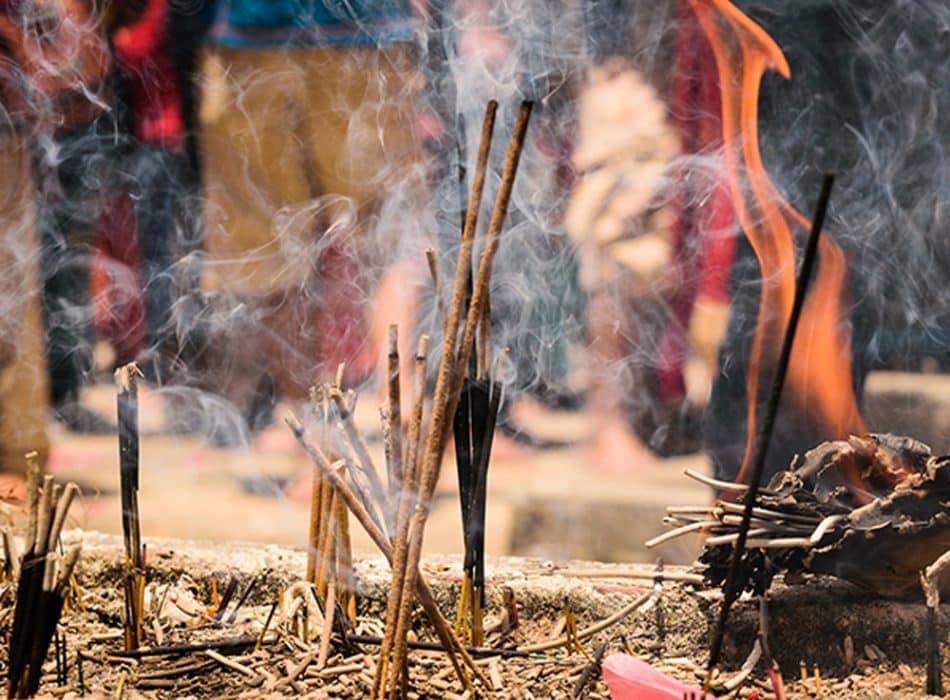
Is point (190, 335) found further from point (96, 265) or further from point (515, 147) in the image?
point (515, 147)

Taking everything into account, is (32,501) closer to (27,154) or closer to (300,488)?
(300,488)

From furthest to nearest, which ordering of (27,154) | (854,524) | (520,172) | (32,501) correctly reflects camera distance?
(27,154)
(520,172)
(854,524)
(32,501)

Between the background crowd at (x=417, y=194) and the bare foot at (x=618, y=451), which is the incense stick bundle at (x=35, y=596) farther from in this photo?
the bare foot at (x=618, y=451)

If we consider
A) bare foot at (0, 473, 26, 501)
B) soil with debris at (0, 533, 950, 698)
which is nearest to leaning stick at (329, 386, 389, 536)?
soil with debris at (0, 533, 950, 698)

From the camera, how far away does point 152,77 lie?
5098 mm

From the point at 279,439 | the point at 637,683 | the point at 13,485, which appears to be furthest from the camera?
the point at 13,485

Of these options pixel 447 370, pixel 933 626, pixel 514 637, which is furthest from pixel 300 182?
pixel 933 626

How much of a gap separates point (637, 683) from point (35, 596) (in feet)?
5.50

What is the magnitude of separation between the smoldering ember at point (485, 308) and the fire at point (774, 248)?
14 mm

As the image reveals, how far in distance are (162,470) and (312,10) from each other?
8.42 ft

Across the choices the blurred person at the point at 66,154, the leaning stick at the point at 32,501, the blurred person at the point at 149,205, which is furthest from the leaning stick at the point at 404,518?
the blurred person at the point at 66,154

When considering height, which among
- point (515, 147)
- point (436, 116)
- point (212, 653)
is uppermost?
point (436, 116)

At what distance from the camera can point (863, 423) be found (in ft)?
14.9

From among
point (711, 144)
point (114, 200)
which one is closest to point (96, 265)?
point (114, 200)
